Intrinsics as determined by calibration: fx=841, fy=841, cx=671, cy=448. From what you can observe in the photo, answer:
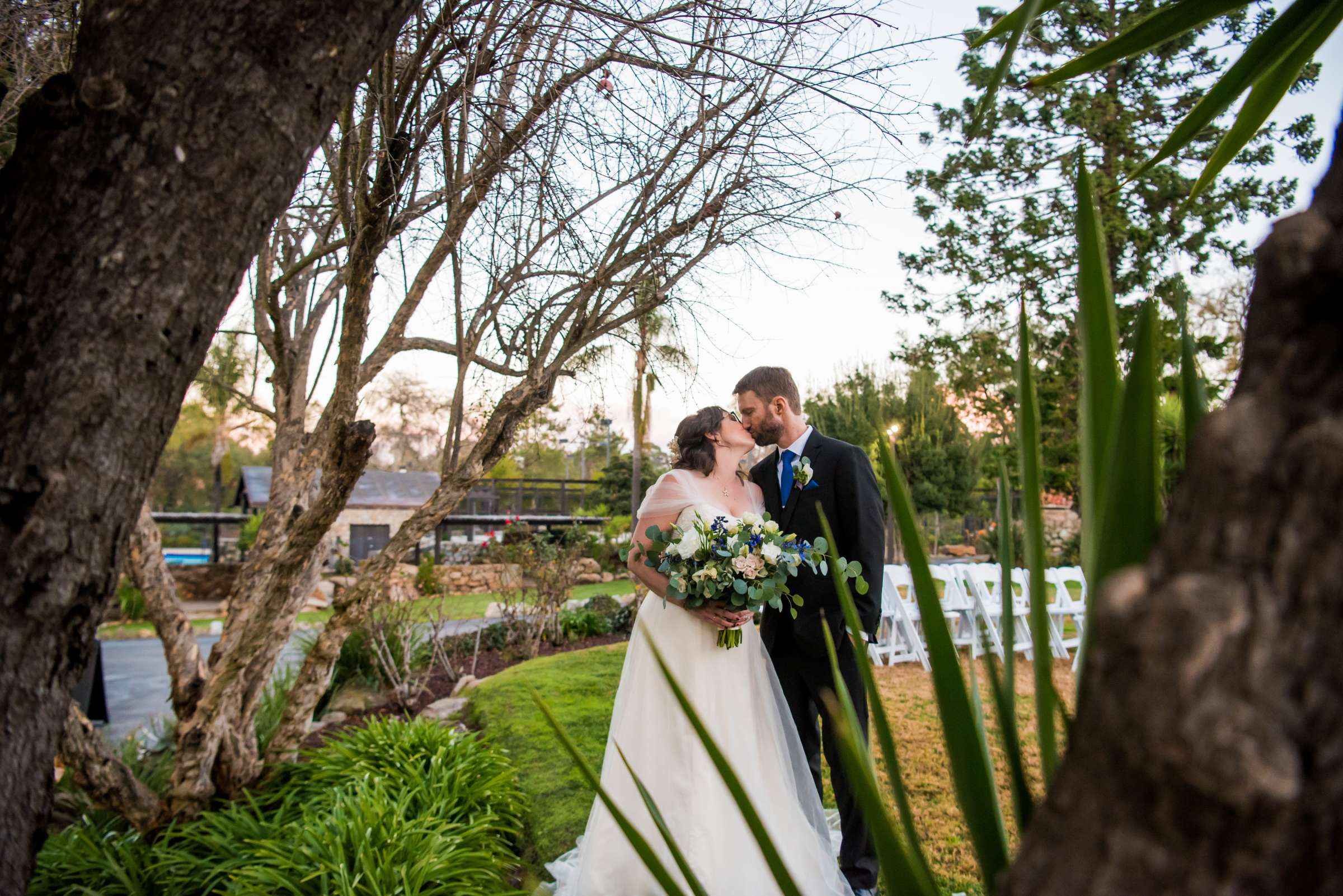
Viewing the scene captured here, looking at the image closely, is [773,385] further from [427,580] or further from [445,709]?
[427,580]

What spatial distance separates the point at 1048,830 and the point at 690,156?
4.26 meters

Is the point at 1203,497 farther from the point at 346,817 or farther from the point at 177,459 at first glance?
the point at 177,459

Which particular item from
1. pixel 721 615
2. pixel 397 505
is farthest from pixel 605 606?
pixel 397 505

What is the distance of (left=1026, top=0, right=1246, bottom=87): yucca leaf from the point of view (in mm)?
1213

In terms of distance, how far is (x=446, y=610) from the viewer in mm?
16453

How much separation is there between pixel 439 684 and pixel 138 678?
3939 millimetres

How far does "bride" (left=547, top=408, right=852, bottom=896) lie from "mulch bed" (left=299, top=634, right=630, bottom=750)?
2388mm

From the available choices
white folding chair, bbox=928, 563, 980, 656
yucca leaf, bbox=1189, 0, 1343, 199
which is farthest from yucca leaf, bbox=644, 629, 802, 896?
white folding chair, bbox=928, 563, 980, 656

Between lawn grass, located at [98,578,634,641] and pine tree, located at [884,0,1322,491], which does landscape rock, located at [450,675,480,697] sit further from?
pine tree, located at [884,0,1322,491]

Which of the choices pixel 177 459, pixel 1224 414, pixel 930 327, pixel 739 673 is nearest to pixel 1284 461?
pixel 1224 414

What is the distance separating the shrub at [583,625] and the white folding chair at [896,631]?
404 cm

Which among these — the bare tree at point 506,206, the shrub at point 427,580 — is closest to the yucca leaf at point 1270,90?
the bare tree at point 506,206

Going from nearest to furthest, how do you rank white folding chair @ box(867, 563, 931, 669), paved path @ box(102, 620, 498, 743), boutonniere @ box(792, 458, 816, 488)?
boutonniere @ box(792, 458, 816, 488)
paved path @ box(102, 620, 498, 743)
white folding chair @ box(867, 563, 931, 669)

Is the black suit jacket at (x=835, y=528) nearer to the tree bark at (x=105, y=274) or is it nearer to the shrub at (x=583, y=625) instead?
the tree bark at (x=105, y=274)
